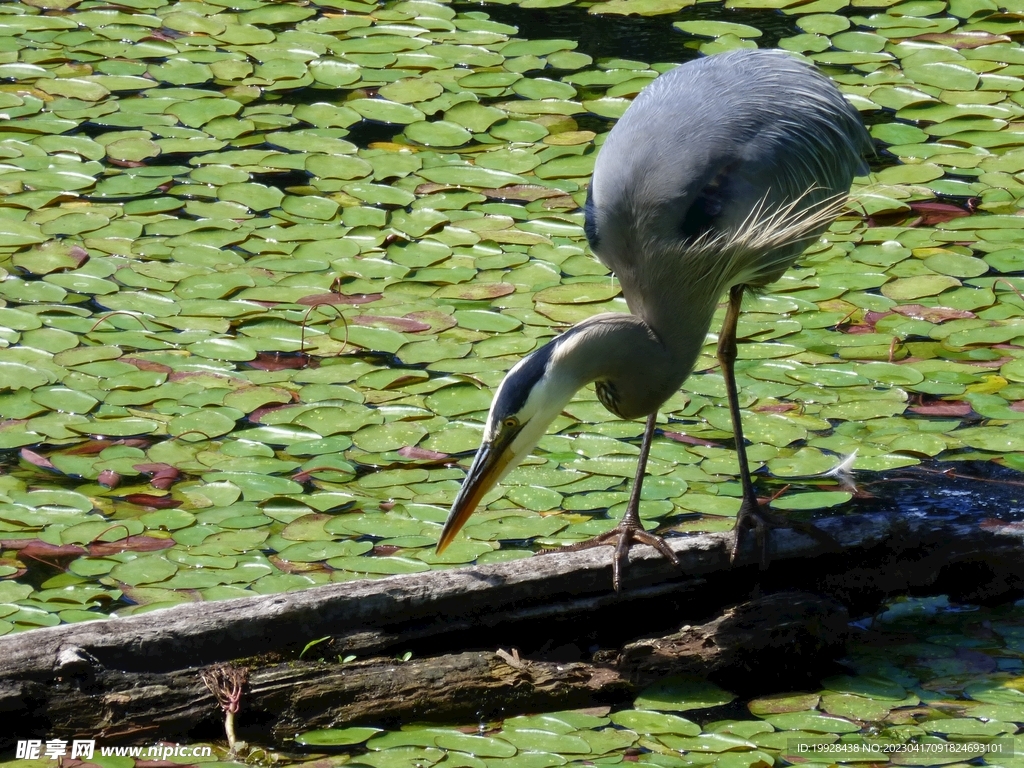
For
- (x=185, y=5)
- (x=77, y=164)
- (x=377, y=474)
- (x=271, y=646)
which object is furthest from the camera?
(x=185, y=5)

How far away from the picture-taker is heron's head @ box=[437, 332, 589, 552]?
3027 millimetres

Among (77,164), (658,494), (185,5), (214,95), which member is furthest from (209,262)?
(185,5)

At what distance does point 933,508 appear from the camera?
142 inches

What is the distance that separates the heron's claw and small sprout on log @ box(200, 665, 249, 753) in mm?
1180

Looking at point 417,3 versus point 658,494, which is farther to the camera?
point 417,3

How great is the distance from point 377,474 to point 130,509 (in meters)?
0.67

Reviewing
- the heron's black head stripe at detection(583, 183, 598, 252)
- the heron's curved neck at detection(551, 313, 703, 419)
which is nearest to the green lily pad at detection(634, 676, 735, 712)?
the heron's curved neck at detection(551, 313, 703, 419)

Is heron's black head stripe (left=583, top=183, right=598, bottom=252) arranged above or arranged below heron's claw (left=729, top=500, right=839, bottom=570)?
above

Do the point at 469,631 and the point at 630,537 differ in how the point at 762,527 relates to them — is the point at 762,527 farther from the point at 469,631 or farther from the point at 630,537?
the point at 469,631

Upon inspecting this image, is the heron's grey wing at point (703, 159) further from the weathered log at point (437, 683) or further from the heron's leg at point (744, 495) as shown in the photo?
the weathered log at point (437, 683)

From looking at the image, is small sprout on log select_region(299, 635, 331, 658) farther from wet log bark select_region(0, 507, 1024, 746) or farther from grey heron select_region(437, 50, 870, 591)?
grey heron select_region(437, 50, 870, 591)

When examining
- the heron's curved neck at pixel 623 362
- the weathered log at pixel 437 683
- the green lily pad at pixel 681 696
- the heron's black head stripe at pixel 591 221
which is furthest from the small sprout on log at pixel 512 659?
the heron's black head stripe at pixel 591 221

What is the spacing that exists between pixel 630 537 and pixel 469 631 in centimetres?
51

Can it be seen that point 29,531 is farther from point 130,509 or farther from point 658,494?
point 658,494
